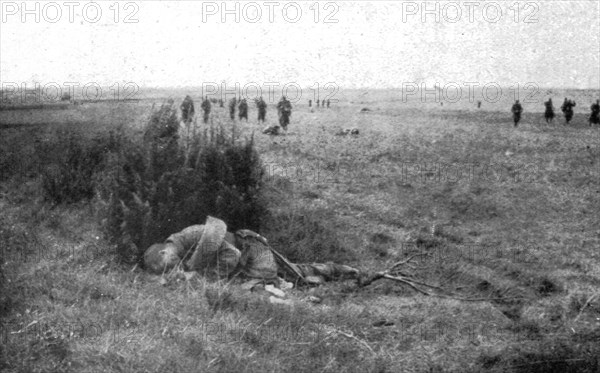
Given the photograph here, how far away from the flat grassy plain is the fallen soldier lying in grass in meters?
0.33

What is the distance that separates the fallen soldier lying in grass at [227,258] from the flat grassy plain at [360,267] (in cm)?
33

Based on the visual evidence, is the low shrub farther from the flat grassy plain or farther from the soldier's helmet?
the flat grassy plain

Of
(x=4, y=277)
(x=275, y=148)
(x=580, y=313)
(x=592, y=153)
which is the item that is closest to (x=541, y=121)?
(x=592, y=153)

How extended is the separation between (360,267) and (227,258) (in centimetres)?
212

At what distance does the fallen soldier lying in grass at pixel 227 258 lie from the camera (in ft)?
23.1

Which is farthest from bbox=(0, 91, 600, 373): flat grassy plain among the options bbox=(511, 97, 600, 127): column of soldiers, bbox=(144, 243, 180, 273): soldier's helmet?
bbox=(511, 97, 600, 127): column of soldiers

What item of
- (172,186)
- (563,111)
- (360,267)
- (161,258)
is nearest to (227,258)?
(161,258)

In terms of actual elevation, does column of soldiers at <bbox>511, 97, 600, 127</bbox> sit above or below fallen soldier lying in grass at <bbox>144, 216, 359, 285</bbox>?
above

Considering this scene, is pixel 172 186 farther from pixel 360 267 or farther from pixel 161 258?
pixel 360 267

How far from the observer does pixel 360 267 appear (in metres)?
8.19

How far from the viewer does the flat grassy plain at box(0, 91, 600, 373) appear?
5047 millimetres

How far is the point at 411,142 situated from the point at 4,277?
27.3ft

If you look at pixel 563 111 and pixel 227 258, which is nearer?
pixel 227 258

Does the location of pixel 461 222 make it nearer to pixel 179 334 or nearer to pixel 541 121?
pixel 179 334
